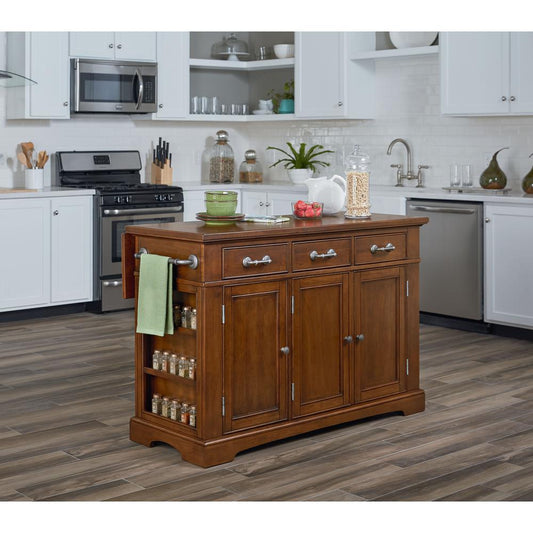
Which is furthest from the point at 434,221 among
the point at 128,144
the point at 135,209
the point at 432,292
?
the point at 128,144

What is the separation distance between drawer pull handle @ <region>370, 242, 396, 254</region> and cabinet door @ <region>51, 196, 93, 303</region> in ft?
10.8

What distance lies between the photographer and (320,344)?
4.04 m

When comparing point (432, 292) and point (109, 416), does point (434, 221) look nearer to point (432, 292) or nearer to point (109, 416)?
point (432, 292)

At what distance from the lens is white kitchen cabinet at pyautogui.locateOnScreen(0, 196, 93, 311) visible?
21.5 ft

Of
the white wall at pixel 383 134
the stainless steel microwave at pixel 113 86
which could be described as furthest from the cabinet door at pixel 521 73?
the stainless steel microwave at pixel 113 86

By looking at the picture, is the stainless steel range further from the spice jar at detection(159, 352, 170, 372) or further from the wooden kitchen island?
the spice jar at detection(159, 352, 170, 372)

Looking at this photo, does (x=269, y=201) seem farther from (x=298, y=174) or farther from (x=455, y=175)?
(x=455, y=175)

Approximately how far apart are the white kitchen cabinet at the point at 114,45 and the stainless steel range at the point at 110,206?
833 millimetres

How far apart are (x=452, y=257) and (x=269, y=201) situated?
75.1 inches

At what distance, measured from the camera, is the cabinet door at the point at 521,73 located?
6031mm

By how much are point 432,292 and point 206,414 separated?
3.28m

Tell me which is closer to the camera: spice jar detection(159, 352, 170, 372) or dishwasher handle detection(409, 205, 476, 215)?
spice jar detection(159, 352, 170, 372)

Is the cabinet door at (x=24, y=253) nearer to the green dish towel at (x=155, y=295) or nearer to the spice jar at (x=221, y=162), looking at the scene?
the spice jar at (x=221, y=162)

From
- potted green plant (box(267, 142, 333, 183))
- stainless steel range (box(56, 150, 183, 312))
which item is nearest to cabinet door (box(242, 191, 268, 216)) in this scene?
potted green plant (box(267, 142, 333, 183))
